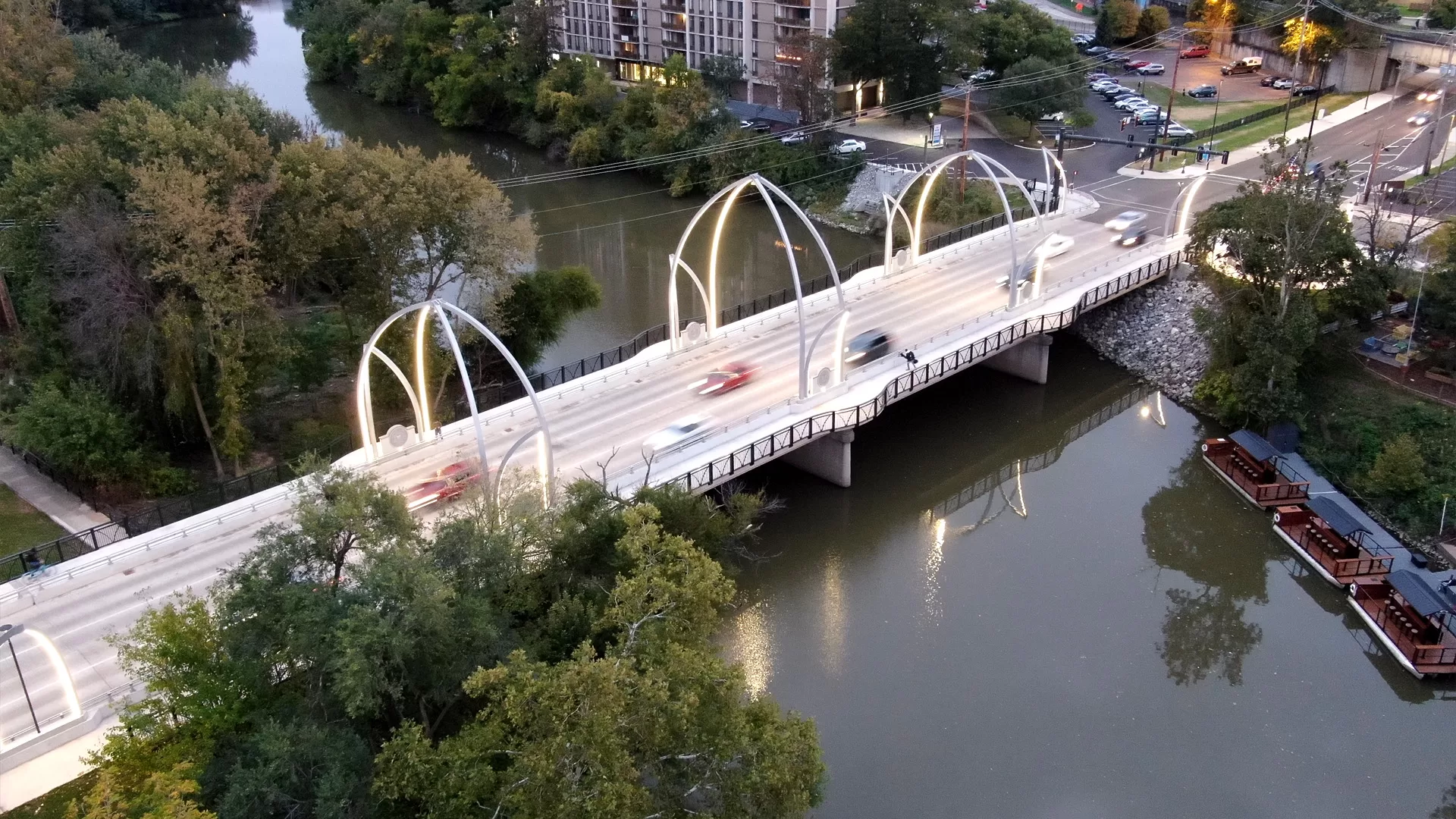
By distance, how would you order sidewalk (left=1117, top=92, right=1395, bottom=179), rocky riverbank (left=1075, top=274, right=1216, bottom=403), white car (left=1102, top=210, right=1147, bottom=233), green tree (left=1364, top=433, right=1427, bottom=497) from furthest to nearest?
1. sidewalk (left=1117, top=92, right=1395, bottom=179)
2. white car (left=1102, top=210, right=1147, bottom=233)
3. rocky riverbank (left=1075, top=274, right=1216, bottom=403)
4. green tree (left=1364, top=433, right=1427, bottom=497)

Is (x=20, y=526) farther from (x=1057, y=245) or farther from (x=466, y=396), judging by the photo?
(x=1057, y=245)

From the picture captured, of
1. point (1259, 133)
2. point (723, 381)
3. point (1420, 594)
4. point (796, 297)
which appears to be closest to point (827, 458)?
point (723, 381)

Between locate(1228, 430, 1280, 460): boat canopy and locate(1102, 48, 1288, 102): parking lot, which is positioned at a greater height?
locate(1102, 48, 1288, 102): parking lot

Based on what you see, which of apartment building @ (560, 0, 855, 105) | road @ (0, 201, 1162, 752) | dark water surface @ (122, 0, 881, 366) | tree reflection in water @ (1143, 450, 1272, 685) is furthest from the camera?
apartment building @ (560, 0, 855, 105)

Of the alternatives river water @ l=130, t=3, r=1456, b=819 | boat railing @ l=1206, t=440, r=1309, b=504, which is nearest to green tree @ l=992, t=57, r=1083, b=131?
river water @ l=130, t=3, r=1456, b=819

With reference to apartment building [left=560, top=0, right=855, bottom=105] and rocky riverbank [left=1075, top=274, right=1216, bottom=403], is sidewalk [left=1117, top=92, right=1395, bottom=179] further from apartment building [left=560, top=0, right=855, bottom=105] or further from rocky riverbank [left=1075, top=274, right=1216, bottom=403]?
apartment building [left=560, top=0, right=855, bottom=105]

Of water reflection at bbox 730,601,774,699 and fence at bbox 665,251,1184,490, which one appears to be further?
fence at bbox 665,251,1184,490

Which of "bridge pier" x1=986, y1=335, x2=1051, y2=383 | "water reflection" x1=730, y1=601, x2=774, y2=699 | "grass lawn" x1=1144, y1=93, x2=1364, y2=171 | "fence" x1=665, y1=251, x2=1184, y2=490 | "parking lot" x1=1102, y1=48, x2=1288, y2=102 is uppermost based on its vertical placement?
"parking lot" x1=1102, y1=48, x2=1288, y2=102
